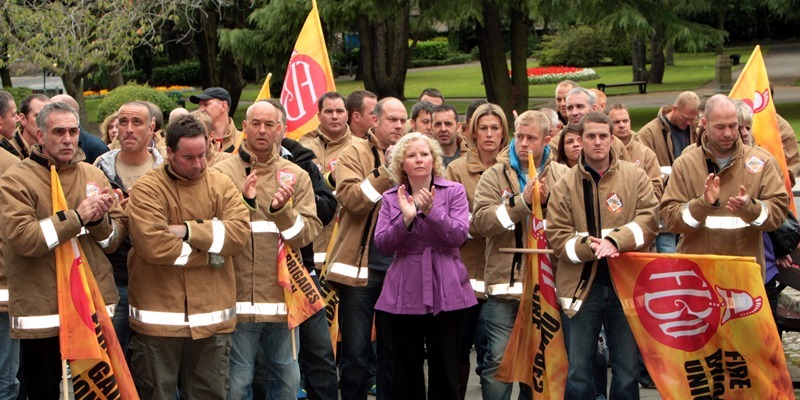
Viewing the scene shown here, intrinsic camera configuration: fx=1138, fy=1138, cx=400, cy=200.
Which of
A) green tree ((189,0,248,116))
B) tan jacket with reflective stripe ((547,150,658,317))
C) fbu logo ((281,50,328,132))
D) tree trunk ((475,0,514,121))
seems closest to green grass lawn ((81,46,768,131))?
green tree ((189,0,248,116))

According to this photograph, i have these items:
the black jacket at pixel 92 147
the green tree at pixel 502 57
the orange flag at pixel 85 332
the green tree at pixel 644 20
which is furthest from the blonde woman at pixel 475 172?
the green tree at pixel 502 57

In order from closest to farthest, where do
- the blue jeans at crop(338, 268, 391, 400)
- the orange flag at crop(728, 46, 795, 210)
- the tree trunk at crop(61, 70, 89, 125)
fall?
the blue jeans at crop(338, 268, 391, 400) < the orange flag at crop(728, 46, 795, 210) < the tree trunk at crop(61, 70, 89, 125)

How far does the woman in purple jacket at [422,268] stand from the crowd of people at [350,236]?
0.01 metres

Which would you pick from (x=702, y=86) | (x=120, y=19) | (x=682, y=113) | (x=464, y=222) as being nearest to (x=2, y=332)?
(x=464, y=222)

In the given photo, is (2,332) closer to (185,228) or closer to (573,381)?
(185,228)

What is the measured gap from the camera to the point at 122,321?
23.3ft

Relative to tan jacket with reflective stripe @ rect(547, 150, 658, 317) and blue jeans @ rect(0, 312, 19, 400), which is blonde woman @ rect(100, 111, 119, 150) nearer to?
blue jeans @ rect(0, 312, 19, 400)

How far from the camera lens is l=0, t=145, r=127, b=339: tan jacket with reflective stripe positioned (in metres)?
6.40

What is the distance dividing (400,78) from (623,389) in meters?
25.6

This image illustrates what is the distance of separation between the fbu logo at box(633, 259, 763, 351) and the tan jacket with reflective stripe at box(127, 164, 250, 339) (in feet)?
8.12

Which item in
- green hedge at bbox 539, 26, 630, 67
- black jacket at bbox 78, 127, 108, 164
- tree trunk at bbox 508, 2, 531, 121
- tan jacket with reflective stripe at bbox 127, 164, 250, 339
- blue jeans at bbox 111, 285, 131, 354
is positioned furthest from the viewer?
green hedge at bbox 539, 26, 630, 67

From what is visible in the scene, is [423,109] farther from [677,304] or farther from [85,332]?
[85,332]

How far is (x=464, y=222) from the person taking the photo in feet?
23.1

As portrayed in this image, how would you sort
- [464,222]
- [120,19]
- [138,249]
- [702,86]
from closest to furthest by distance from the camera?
[138,249] → [464,222] → [120,19] → [702,86]
